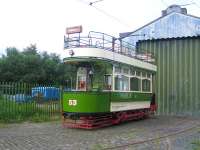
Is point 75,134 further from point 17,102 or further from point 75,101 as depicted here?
Result: point 17,102

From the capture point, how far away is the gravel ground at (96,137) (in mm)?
→ 11609

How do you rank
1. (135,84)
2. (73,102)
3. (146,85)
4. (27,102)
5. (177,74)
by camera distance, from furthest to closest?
(177,74) < (146,85) < (27,102) < (135,84) < (73,102)

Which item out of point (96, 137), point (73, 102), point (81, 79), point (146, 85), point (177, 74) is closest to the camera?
point (96, 137)

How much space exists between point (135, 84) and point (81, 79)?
346 centimetres

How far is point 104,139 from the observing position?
13.0m

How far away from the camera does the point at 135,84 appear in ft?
61.5

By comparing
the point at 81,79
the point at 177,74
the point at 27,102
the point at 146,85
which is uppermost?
the point at 177,74

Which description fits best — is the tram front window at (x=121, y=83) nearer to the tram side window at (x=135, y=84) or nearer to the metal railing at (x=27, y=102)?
the tram side window at (x=135, y=84)

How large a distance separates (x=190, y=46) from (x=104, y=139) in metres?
12.5

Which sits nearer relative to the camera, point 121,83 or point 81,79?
point 81,79

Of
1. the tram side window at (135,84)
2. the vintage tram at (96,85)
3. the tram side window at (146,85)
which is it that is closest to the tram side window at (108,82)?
the vintage tram at (96,85)

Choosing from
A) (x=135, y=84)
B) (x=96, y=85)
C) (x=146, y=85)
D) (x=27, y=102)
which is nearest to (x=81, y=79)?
(x=96, y=85)

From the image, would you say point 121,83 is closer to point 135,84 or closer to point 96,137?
point 135,84

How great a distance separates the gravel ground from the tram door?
1.67 m
